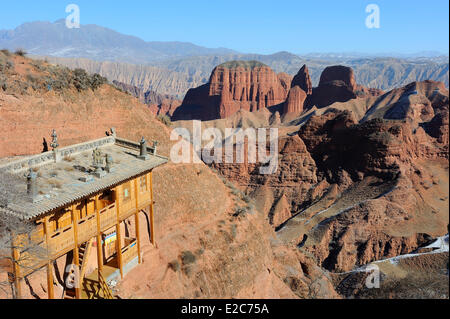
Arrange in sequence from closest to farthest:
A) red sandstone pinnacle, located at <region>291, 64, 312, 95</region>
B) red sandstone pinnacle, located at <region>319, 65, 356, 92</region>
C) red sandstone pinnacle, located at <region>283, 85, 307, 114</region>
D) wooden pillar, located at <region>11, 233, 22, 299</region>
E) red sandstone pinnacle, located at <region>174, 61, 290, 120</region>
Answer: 1. wooden pillar, located at <region>11, 233, 22, 299</region>
2. red sandstone pinnacle, located at <region>319, 65, 356, 92</region>
3. red sandstone pinnacle, located at <region>283, 85, 307, 114</region>
4. red sandstone pinnacle, located at <region>291, 64, 312, 95</region>
5. red sandstone pinnacle, located at <region>174, 61, 290, 120</region>

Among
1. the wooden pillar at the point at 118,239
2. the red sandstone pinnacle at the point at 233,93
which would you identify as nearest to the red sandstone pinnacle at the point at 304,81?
the red sandstone pinnacle at the point at 233,93

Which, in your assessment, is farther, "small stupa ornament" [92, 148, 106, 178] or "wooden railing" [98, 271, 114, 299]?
"wooden railing" [98, 271, 114, 299]

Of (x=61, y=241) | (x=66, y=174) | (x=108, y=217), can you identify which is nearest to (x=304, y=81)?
(x=108, y=217)

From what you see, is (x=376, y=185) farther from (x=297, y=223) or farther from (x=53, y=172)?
(x=53, y=172)

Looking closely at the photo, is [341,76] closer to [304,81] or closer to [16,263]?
[304,81]

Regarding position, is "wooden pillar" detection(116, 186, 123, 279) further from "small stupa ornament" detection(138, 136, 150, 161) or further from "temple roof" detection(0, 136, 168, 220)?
"small stupa ornament" detection(138, 136, 150, 161)

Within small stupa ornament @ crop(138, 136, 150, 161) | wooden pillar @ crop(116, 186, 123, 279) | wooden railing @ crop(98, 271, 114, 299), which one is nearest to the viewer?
wooden railing @ crop(98, 271, 114, 299)

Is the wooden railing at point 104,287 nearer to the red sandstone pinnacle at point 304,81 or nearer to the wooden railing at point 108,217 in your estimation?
the wooden railing at point 108,217

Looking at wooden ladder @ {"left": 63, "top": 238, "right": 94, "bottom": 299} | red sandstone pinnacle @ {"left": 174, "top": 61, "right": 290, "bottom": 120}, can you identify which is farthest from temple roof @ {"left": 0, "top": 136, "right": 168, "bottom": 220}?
red sandstone pinnacle @ {"left": 174, "top": 61, "right": 290, "bottom": 120}
